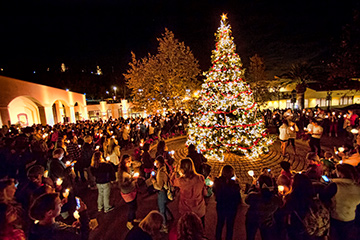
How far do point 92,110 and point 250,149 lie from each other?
1169 inches

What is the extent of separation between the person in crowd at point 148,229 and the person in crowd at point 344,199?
9.34ft

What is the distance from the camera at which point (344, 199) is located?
121 inches

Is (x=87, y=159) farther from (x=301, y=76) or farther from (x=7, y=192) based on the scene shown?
(x=301, y=76)

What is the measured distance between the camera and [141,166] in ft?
19.6

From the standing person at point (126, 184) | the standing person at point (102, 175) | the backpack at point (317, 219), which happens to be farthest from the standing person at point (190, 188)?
the standing person at point (102, 175)

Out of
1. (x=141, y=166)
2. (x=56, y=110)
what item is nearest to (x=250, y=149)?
(x=141, y=166)

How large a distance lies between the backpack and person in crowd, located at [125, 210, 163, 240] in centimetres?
250

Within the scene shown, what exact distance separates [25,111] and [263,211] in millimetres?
24298

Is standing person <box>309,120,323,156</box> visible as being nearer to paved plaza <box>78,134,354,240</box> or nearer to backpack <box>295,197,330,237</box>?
paved plaza <box>78,134,354,240</box>

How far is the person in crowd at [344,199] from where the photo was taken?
119 inches

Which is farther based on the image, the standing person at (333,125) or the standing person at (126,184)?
the standing person at (333,125)

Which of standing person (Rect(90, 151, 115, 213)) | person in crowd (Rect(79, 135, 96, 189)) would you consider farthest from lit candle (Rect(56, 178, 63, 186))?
person in crowd (Rect(79, 135, 96, 189))

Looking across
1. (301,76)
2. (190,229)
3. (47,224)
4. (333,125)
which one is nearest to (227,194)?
(190,229)

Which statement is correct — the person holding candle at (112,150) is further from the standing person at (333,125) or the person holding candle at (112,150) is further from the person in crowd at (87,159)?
the standing person at (333,125)
